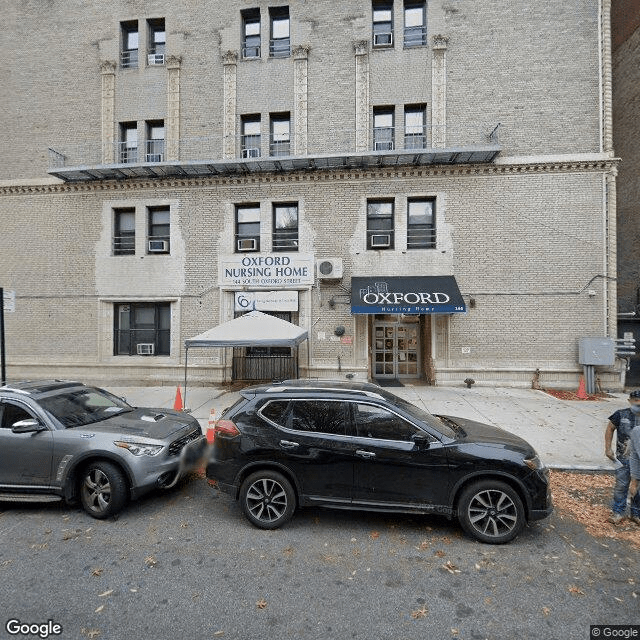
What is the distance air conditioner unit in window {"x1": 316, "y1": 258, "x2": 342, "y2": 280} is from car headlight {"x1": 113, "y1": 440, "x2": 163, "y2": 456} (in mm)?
8406

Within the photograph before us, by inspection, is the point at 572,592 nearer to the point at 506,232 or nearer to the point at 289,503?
the point at 289,503

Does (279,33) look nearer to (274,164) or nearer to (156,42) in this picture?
(156,42)

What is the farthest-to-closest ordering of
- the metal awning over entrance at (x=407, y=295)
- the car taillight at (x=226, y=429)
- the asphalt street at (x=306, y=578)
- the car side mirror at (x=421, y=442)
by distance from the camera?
the metal awning over entrance at (x=407, y=295)
the car taillight at (x=226, y=429)
the car side mirror at (x=421, y=442)
the asphalt street at (x=306, y=578)

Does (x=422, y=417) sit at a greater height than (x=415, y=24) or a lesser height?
lesser

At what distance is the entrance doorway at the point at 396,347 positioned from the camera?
13367 millimetres

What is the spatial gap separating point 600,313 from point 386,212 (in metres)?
7.95

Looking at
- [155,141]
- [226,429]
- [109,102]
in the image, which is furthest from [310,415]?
[109,102]

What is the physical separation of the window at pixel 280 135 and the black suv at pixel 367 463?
10982 mm

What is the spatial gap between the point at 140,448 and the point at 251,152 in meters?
11.5

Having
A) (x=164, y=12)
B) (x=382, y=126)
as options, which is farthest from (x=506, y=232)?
(x=164, y=12)

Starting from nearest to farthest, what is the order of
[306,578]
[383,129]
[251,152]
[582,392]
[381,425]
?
1. [306,578]
2. [381,425]
3. [582,392]
4. [383,129]
5. [251,152]

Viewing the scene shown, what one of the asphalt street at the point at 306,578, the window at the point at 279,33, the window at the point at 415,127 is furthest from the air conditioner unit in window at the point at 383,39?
the asphalt street at the point at 306,578

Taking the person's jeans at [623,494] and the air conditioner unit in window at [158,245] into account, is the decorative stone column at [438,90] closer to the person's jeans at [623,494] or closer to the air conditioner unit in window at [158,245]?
the air conditioner unit in window at [158,245]

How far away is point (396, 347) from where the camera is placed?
13.5m
